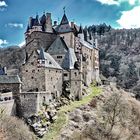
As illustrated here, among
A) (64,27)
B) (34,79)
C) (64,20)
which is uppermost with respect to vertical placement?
(64,20)

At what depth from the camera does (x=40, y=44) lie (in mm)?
78438

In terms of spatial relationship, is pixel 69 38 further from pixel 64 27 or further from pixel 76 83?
pixel 76 83

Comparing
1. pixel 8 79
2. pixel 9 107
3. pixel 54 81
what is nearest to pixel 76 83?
pixel 54 81

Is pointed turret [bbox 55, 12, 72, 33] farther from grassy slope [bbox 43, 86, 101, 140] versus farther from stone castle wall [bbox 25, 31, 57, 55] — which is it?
grassy slope [bbox 43, 86, 101, 140]

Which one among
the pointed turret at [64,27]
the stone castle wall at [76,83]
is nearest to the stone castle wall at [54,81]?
the stone castle wall at [76,83]

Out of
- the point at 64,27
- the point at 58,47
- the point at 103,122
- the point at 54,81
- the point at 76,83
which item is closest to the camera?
the point at 103,122

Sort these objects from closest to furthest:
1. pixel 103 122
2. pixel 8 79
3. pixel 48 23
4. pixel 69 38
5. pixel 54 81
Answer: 1. pixel 8 79
2. pixel 103 122
3. pixel 54 81
4. pixel 48 23
5. pixel 69 38

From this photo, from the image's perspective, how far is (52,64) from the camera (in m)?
70.6

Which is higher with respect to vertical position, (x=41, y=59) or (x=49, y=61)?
(x=41, y=59)

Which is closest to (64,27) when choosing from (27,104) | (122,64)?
(27,104)

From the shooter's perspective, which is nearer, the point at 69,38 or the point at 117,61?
the point at 69,38

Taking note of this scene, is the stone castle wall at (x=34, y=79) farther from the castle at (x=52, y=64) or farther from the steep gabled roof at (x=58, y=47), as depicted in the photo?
the steep gabled roof at (x=58, y=47)

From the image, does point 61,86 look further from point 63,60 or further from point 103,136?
point 103,136

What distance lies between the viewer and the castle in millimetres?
64519
